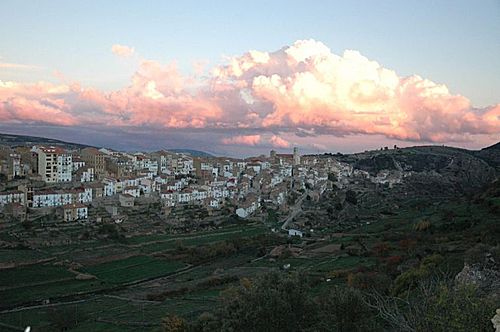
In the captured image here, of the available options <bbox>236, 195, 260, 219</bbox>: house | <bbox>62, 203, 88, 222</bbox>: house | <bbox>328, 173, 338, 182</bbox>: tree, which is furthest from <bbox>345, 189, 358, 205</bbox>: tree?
<bbox>62, 203, 88, 222</bbox>: house

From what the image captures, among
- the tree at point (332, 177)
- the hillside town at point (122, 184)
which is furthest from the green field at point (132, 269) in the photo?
the tree at point (332, 177)

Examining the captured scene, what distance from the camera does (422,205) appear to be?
58.5m

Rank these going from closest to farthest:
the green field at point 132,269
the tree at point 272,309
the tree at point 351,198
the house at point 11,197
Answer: the tree at point 272,309 → the green field at point 132,269 → the house at point 11,197 → the tree at point 351,198

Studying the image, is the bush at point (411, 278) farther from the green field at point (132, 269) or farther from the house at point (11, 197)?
the house at point (11, 197)

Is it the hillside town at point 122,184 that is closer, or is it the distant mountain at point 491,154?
the hillside town at point 122,184

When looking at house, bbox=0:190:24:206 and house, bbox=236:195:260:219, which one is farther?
house, bbox=236:195:260:219

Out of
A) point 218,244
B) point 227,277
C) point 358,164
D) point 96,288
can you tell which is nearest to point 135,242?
point 218,244

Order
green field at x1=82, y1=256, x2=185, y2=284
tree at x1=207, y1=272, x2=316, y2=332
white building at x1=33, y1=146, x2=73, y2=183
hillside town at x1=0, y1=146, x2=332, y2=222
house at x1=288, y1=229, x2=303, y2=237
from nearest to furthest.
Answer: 1. tree at x1=207, y1=272, x2=316, y2=332
2. green field at x1=82, y1=256, x2=185, y2=284
3. hillside town at x1=0, y1=146, x2=332, y2=222
4. house at x1=288, y1=229, x2=303, y2=237
5. white building at x1=33, y1=146, x2=73, y2=183

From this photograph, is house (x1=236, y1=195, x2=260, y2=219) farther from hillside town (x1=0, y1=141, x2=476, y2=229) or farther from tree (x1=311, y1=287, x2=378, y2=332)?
tree (x1=311, y1=287, x2=378, y2=332)

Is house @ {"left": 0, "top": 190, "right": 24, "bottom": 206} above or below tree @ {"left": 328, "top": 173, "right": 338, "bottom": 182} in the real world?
below

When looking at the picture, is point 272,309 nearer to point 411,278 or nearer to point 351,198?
point 411,278

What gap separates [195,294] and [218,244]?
14687mm

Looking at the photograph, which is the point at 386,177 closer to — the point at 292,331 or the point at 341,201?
the point at 341,201

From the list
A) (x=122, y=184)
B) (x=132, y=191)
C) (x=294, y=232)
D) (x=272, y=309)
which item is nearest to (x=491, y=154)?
(x=294, y=232)
